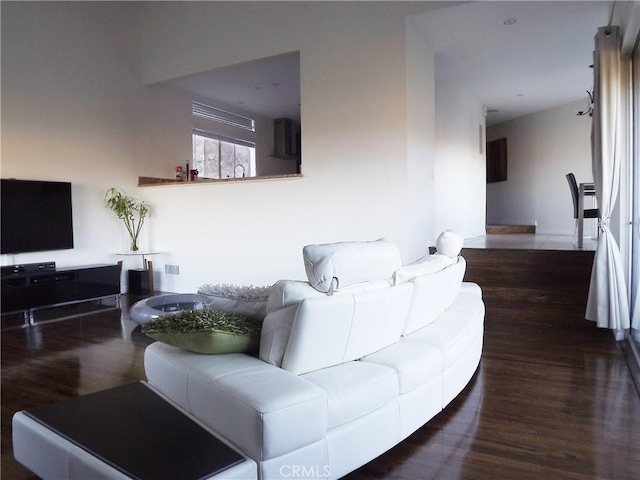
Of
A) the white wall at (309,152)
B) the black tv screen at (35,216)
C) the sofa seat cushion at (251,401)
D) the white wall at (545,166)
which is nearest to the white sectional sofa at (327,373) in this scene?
the sofa seat cushion at (251,401)

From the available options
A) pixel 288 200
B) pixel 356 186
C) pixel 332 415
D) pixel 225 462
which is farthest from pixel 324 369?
pixel 288 200

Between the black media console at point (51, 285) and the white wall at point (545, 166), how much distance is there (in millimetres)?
7607

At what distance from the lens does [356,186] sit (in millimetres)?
4898

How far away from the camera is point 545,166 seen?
871cm

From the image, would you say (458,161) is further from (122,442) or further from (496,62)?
(122,442)

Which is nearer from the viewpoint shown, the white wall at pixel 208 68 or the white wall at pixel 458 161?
the white wall at pixel 208 68

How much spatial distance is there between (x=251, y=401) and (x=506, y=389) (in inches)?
72.5

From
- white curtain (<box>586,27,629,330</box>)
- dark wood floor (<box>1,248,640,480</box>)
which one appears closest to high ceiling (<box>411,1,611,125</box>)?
white curtain (<box>586,27,629,330</box>)

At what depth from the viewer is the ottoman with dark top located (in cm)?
132

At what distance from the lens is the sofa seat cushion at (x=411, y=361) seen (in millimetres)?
1900

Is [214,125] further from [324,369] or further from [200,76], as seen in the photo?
[324,369]

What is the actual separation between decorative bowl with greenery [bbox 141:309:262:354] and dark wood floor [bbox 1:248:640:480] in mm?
684

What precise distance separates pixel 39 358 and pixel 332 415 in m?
2.84

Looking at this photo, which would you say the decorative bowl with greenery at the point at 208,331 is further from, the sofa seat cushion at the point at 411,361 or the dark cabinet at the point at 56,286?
the dark cabinet at the point at 56,286
